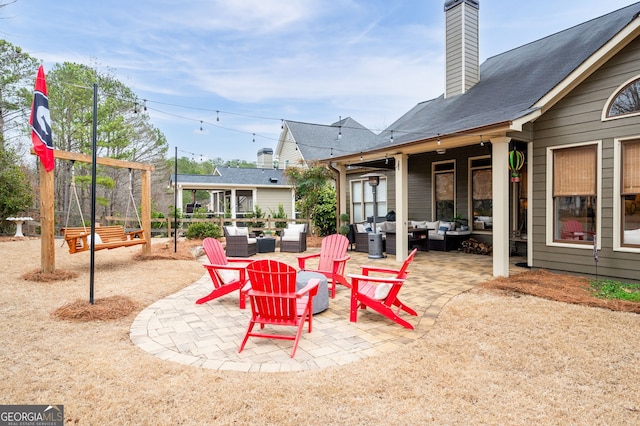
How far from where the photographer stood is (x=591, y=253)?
611cm

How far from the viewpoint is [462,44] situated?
10352mm

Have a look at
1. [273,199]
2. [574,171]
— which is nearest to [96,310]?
[574,171]

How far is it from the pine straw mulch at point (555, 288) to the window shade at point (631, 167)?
1.59m

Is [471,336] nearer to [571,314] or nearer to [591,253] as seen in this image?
[571,314]

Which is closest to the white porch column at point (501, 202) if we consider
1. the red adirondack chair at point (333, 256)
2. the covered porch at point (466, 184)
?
the covered porch at point (466, 184)

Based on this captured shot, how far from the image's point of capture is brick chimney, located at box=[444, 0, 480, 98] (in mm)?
10375

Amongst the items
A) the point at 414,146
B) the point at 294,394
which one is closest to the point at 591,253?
the point at 414,146

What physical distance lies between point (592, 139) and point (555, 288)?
102 inches

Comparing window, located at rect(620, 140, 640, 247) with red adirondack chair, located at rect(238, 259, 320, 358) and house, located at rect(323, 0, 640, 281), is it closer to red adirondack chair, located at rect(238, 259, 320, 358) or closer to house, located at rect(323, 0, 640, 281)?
house, located at rect(323, 0, 640, 281)

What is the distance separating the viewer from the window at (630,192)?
5.62 m

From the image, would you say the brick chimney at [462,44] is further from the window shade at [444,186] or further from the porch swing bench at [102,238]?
the porch swing bench at [102,238]

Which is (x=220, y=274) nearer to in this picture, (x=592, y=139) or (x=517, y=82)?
(x=592, y=139)

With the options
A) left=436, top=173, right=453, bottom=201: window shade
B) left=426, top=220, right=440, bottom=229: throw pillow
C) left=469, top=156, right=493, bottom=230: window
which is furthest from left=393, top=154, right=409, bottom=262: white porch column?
left=436, top=173, right=453, bottom=201: window shade

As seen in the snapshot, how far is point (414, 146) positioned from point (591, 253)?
12.2 feet
